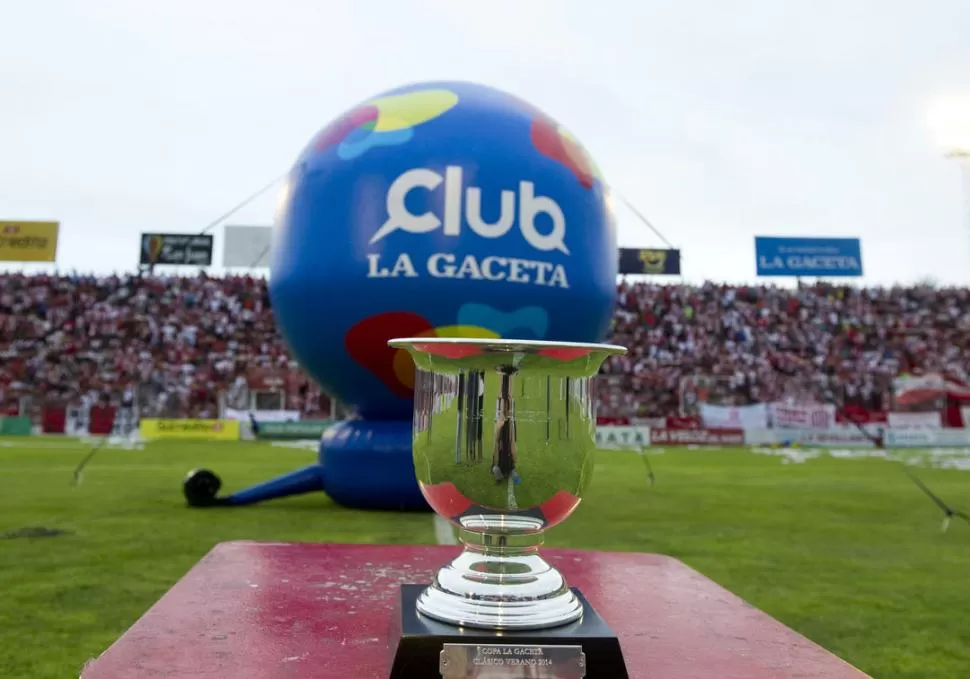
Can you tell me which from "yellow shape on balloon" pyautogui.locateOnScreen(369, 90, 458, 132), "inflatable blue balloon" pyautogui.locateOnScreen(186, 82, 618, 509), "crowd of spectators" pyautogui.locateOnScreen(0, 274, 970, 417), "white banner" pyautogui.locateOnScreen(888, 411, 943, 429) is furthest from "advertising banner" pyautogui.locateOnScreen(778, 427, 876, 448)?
"yellow shape on balloon" pyautogui.locateOnScreen(369, 90, 458, 132)

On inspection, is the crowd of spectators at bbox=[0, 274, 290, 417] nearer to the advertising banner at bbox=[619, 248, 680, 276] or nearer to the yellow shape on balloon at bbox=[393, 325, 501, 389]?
the advertising banner at bbox=[619, 248, 680, 276]

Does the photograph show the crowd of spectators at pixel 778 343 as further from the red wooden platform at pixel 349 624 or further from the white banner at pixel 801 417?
the red wooden platform at pixel 349 624

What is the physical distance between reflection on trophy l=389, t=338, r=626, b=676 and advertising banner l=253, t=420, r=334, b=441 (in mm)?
17589

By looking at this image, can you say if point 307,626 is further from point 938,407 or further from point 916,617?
point 938,407

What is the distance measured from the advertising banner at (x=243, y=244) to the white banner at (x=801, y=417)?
69.2 ft

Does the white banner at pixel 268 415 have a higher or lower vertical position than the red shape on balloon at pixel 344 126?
lower

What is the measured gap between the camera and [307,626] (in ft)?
5.54

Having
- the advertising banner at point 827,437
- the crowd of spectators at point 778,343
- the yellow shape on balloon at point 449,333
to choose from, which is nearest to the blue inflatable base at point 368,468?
the yellow shape on balloon at point 449,333

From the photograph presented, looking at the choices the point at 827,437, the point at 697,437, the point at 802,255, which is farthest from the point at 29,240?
the point at 802,255

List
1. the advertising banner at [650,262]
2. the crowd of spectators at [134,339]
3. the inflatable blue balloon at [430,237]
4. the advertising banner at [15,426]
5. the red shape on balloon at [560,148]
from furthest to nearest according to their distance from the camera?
1. the advertising banner at [650,262]
2. the crowd of spectators at [134,339]
3. the advertising banner at [15,426]
4. the red shape on balloon at [560,148]
5. the inflatable blue balloon at [430,237]

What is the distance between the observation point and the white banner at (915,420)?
1978 centimetres

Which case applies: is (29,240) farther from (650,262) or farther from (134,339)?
(650,262)

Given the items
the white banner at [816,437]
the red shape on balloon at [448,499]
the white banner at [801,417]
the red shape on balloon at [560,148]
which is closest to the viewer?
the red shape on balloon at [448,499]

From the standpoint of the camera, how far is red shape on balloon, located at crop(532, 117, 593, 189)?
18.0 feet
